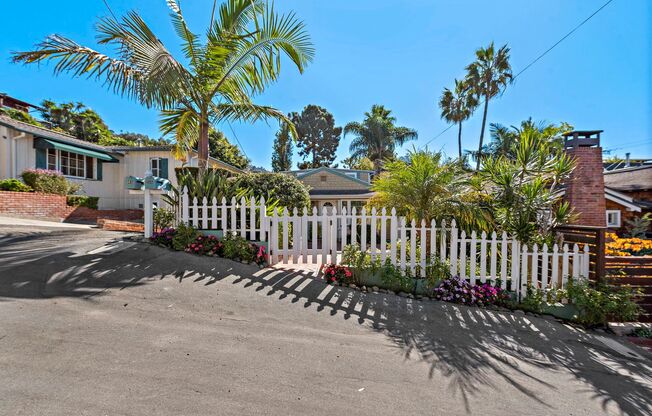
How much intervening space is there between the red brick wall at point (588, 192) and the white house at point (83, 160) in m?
11.7

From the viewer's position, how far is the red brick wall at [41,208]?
32.5ft

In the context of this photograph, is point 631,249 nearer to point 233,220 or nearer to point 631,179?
point 233,220

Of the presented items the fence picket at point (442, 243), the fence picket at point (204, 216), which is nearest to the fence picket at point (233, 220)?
the fence picket at point (204, 216)

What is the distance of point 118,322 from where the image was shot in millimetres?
3090

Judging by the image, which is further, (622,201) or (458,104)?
(458,104)

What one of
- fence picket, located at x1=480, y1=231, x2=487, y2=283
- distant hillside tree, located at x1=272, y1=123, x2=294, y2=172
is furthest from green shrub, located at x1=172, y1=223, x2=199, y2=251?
distant hillside tree, located at x1=272, y1=123, x2=294, y2=172

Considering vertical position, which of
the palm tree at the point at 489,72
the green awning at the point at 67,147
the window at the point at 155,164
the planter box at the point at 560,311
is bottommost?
the planter box at the point at 560,311

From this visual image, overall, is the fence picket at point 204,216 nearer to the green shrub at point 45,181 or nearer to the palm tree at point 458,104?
the green shrub at point 45,181

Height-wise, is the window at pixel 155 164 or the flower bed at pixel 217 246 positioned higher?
the window at pixel 155 164

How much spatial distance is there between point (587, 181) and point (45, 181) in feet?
61.1

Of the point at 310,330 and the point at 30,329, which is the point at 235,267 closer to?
the point at 310,330

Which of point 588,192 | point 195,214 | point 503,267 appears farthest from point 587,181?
point 195,214

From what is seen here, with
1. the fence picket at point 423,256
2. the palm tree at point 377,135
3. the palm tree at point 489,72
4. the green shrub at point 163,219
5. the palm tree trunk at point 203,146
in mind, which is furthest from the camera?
the palm tree at point 377,135

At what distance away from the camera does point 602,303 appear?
446 cm
